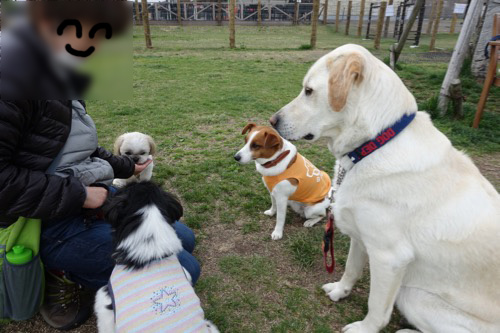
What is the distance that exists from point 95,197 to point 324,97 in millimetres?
1561

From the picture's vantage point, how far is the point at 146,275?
1.67 metres

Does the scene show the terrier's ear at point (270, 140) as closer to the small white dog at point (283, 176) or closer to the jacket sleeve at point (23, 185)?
the small white dog at point (283, 176)

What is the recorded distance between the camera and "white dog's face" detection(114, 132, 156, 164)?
3.93 metres

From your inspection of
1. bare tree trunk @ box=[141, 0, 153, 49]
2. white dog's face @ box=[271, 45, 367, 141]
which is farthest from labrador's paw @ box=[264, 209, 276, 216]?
bare tree trunk @ box=[141, 0, 153, 49]

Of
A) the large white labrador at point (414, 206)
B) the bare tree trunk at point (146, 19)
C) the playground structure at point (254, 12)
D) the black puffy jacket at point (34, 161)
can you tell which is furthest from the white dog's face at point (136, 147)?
the playground structure at point (254, 12)

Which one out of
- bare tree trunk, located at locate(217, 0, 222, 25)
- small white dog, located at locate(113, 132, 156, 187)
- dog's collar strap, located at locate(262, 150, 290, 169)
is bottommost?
small white dog, located at locate(113, 132, 156, 187)

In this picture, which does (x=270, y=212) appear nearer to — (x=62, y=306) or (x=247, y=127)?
(x=247, y=127)

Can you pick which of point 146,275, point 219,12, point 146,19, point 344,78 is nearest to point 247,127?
point 344,78

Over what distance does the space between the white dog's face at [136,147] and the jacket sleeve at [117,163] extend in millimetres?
1040

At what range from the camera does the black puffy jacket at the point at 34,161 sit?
1578 mm

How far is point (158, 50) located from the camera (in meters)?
14.5

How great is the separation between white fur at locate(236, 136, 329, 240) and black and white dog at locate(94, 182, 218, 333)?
135 centimetres

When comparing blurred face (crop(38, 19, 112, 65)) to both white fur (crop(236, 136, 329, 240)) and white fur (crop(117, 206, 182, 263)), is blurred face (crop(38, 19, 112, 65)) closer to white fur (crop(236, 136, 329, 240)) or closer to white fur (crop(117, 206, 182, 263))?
white fur (crop(117, 206, 182, 263))

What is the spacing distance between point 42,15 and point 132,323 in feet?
4.66
